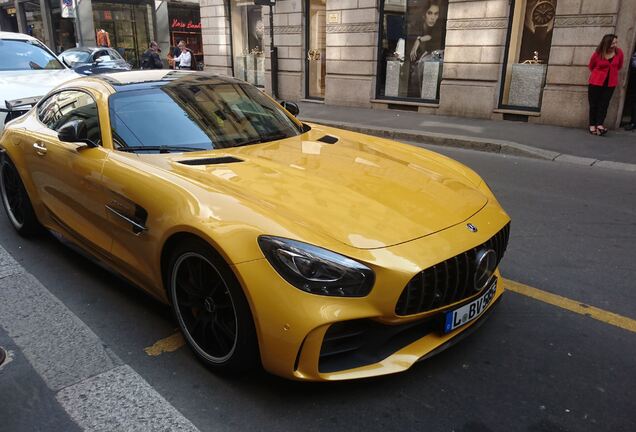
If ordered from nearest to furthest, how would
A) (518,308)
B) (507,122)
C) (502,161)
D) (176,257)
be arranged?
(176,257) → (518,308) → (502,161) → (507,122)

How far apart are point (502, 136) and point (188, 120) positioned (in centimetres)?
770

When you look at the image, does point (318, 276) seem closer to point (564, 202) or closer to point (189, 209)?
point (189, 209)

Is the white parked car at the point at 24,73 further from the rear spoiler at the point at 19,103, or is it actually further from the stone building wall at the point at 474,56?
the stone building wall at the point at 474,56

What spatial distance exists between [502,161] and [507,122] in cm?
345

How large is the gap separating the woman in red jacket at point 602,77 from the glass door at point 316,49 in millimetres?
7696

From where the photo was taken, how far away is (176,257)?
2.80 meters

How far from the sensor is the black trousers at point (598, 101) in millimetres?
9852

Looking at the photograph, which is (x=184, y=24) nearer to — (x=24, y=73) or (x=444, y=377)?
(x=24, y=73)

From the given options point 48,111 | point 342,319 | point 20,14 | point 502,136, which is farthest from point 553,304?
point 20,14

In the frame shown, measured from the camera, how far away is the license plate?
2.59 m

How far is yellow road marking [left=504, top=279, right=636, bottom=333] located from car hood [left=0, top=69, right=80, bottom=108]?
23.1 ft

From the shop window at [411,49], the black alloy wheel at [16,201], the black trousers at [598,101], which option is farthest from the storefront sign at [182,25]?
the black alloy wheel at [16,201]

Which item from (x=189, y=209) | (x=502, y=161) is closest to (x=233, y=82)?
(x=189, y=209)

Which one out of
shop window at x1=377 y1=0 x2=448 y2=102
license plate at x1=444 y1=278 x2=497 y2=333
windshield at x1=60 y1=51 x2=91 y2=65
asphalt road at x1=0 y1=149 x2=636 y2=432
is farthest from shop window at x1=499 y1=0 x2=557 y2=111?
windshield at x1=60 y1=51 x2=91 y2=65
